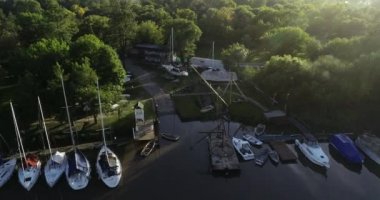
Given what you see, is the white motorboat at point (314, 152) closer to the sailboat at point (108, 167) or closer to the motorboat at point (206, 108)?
the motorboat at point (206, 108)

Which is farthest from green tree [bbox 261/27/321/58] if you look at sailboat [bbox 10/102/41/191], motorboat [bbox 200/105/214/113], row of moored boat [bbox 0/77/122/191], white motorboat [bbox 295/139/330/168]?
sailboat [bbox 10/102/41/191]

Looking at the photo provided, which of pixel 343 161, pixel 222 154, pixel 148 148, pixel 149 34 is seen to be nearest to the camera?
pixel 222 154

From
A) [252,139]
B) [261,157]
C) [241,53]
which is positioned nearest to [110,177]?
[261,157]

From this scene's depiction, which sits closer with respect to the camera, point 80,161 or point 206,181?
point 206,181

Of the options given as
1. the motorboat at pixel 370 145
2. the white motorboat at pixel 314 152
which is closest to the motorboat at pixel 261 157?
the white motorboat at pixel 314 152

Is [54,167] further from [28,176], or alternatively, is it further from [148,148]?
[148,148]

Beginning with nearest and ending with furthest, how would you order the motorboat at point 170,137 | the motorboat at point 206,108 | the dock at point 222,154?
the dock at point 222,154, the motorboat at point 170,137, the motorboat at point 206,108

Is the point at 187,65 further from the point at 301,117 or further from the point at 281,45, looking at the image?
the point at 301,117

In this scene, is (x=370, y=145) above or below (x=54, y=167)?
above
